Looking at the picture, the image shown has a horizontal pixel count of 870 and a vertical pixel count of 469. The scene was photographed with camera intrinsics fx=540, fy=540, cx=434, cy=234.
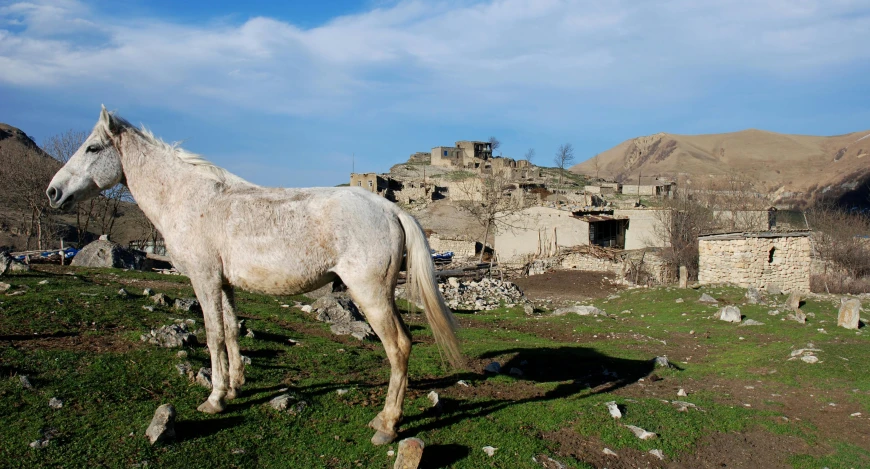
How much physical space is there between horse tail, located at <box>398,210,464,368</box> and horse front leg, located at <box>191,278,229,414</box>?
1.99 m

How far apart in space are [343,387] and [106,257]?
16.8 m

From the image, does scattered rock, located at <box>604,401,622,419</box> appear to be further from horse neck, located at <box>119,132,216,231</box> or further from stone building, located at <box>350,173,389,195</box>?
stone building, located at <box>350,173,389,195</box>

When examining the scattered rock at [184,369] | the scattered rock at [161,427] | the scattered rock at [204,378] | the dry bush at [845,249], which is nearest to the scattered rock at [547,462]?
the scattered rock at [161,427]

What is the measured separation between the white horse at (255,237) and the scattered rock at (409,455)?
0.56m

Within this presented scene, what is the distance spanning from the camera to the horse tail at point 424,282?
5.59 m

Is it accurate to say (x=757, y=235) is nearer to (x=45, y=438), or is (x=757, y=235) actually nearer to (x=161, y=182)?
(x=161, y=182)

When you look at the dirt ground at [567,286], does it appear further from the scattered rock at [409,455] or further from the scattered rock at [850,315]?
the scattered rock at [409,455]

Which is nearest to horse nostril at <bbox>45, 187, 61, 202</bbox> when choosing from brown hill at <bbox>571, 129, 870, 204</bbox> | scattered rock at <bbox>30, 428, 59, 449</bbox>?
scattered rock at <bbox>30, 428, 59, 449</bbox>

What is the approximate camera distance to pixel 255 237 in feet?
17.9

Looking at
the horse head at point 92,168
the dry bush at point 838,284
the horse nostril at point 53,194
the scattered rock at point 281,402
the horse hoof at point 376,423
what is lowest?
the dry bush at point 838,284

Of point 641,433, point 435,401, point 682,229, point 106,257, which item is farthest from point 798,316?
point 106,257

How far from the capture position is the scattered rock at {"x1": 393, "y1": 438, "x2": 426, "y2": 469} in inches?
186

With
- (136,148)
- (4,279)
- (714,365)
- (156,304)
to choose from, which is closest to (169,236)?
(136,148)

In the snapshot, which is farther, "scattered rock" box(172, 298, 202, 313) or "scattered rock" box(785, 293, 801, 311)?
"scattered rock" box(785, 293, 801, 311)
